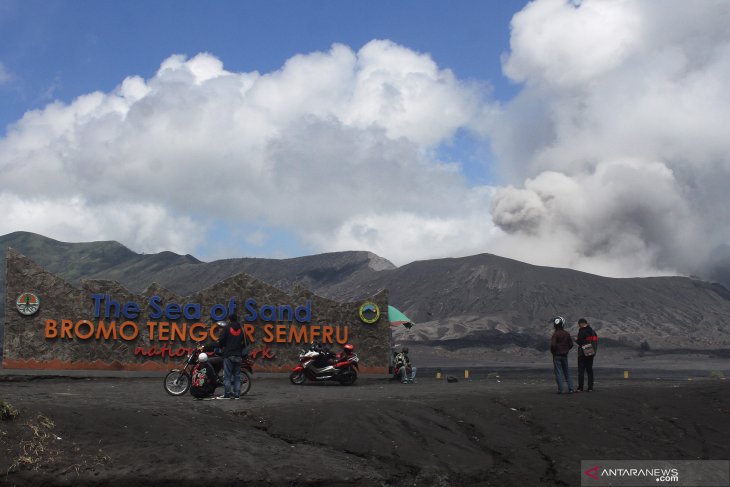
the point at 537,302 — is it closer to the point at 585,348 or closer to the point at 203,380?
the point at 585,348

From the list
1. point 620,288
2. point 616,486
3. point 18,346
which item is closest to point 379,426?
point 616,486

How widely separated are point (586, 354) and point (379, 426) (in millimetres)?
8151

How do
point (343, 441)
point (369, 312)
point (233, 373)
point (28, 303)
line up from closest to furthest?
1. point (343, 441)
2. point (233, 373)
3. point (28, 303)
4. point (369, 312)

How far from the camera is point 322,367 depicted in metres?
23.5

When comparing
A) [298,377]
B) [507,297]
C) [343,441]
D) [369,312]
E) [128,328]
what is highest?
[507,297]

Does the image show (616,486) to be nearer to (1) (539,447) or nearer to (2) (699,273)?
(1) (539,447)

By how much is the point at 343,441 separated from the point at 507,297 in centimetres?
10856

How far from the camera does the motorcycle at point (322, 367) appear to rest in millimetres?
23484

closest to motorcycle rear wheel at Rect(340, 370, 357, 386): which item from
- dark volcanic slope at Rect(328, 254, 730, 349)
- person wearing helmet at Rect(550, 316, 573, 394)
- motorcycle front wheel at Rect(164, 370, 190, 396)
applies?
motorcycle front wheel at Rect(164, 370, 190, 396)

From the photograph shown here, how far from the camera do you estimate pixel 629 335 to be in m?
96.8

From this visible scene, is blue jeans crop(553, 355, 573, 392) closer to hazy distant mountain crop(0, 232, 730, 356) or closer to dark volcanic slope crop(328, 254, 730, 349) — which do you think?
hazy distant mountain crop(0, 232, 730, 356)

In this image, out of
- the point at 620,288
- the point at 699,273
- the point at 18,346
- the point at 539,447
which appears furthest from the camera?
the point at 699,273

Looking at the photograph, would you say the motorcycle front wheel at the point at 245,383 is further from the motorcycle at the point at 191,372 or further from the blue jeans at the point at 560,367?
the blue jeans at the point at 560,367

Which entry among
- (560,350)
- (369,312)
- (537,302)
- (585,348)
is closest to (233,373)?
(560,350)
